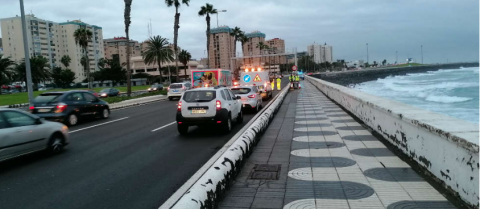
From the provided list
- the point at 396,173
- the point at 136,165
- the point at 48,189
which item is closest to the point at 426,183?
the point at 396,173

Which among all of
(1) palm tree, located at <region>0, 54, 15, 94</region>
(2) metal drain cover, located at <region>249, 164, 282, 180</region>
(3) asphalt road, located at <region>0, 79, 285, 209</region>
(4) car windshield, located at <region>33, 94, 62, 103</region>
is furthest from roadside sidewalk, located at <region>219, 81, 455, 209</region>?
(1) palm tree, located at <region>0, 54, 15, 94</region>

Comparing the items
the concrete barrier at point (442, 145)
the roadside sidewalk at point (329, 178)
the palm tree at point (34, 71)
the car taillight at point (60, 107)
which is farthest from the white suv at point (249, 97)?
the palm tree at point (34, 71)

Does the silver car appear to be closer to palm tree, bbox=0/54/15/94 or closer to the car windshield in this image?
the car windshield

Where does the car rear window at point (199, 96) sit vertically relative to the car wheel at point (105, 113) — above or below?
above

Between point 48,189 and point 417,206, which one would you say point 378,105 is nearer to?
point 417,206

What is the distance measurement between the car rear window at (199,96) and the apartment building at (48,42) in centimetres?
12877

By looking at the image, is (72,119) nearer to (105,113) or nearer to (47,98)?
(47,98)

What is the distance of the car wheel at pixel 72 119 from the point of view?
14337mm

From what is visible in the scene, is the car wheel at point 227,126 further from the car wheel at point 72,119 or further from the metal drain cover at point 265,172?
the car wheel at point 72,119

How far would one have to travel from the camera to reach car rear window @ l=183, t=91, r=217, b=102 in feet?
37.3

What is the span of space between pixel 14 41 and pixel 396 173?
481ft

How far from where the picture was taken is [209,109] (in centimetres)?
1119

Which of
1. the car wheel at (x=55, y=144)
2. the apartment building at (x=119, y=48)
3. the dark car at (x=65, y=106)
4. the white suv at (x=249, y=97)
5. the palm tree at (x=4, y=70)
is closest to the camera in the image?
the car wheel at (x=55, y=144)

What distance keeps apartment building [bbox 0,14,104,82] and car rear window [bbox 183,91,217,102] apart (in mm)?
128766
